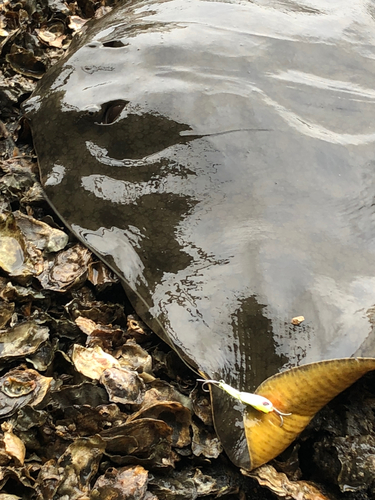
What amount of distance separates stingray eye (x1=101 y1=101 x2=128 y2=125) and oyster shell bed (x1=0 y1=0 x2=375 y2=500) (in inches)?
24.7

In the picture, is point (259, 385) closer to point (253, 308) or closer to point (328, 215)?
point (253, 308)

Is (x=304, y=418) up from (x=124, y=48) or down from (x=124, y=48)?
down

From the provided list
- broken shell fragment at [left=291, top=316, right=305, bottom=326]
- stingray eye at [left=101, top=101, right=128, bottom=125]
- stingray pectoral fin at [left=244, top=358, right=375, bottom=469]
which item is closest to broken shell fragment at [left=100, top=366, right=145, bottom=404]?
stingray pectoral fin at [left=244, top=358, right=375, bottom=469]

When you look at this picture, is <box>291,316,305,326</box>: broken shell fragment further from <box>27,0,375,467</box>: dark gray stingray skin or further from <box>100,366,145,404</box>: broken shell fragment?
<box>100,366,145,404</box>: broken shell fragment

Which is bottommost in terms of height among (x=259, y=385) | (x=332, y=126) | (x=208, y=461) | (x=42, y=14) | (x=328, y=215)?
(x=208, y=461)

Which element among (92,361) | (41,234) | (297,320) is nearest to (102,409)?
(92,361)

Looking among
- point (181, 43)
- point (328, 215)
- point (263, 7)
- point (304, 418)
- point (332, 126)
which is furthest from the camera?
point (263, 7)

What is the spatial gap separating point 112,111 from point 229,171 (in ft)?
2.72

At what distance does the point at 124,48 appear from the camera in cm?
291

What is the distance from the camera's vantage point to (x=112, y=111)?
9.16ft

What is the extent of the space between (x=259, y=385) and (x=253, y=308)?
0.35 m

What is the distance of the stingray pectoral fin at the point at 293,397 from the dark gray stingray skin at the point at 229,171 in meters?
0.08

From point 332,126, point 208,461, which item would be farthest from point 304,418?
point 332,126

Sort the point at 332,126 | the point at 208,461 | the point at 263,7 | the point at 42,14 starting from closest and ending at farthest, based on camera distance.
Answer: the point at 208,461 → the point at 332,126 → the point at 263,7 → the point at 42,14
